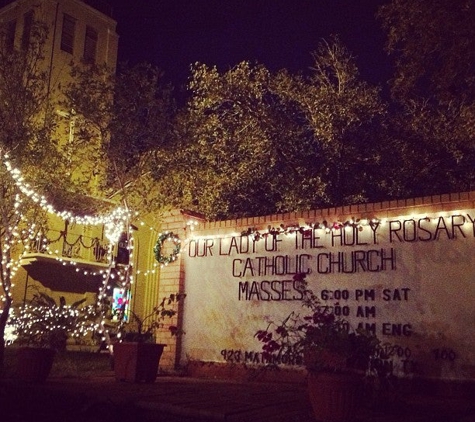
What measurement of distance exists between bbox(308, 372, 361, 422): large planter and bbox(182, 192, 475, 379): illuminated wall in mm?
2165

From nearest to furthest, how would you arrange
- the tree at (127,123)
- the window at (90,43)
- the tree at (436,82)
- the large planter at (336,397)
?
the large planter at (336,397), the tree at (436,82), the tree at (127,123), the window at (90,43)

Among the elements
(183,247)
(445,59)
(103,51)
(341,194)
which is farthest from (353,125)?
(103,51)

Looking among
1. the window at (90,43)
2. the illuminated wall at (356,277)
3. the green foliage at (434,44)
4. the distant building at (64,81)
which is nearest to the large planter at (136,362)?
the illuminated wall at (356,277)

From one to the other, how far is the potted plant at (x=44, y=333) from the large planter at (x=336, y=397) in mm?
3783

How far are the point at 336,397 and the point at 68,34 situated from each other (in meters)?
19.3

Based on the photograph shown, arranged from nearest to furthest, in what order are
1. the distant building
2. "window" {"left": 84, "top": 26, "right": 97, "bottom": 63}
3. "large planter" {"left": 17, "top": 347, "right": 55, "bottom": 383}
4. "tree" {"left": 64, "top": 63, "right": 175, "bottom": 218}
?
1. "large planter" {"left": 17, "top": 347, "right": 55, "bottom": 383}
2. "tree" {"left": 64, "top": 63, "right": 175, "bottom": 218}
3. the distant building
4. "window" {"left": 84, "top": 26, "right": 97, "bottom": 63}

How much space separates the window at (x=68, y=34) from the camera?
20.4m

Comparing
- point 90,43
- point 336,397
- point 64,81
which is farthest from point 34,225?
point 90,43

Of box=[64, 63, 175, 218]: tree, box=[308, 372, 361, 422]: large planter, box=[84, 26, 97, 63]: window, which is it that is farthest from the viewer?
box=[84, 26, 97, 63]: window

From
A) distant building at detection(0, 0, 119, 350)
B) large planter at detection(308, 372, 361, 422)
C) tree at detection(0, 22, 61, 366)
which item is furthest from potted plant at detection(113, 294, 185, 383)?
distant building at detection(0, 0, 119, 350)

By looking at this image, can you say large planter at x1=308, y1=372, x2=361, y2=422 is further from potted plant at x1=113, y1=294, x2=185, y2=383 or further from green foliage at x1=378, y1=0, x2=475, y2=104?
green foliage at x1=378, y1=0, x2=475, y2=104

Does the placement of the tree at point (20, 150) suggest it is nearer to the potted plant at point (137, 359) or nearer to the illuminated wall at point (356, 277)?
the potted plant at point (137, 359)

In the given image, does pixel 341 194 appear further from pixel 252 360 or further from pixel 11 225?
pixel 11 225

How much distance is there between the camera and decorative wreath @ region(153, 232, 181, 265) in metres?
9.05
